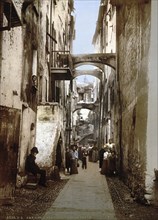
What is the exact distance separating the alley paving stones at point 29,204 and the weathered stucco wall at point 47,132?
83.4 inches

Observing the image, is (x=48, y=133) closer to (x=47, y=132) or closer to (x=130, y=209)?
(x=47, y=132)

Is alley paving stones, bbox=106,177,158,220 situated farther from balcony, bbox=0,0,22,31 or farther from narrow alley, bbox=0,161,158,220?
balcony, bbox=0,0,22,31

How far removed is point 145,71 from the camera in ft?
28.5

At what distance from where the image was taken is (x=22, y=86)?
11.4 metres

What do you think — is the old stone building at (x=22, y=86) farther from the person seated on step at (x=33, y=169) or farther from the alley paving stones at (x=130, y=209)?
the alley paving stones at (x=130, y=209)

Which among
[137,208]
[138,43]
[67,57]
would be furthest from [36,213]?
[67,57]

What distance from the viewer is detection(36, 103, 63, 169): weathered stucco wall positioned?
13320 millimetres

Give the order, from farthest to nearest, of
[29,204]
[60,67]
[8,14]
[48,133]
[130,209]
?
[60,67] → [48,133] → [8,14] → [29,204] → [130,209]

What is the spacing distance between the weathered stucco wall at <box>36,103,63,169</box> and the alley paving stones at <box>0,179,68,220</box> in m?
2.12

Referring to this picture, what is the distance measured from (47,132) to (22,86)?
3.23 m

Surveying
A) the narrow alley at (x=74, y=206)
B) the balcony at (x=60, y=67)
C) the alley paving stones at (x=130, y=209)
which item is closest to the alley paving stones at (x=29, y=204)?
the narrow alley at (x=74, y=206)

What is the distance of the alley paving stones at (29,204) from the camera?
664 cm

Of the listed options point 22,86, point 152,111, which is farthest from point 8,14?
point 152,111

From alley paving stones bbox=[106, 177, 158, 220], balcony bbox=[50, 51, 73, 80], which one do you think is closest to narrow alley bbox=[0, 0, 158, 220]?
alley paving stones bbox=[106, 177, 158, 220]
